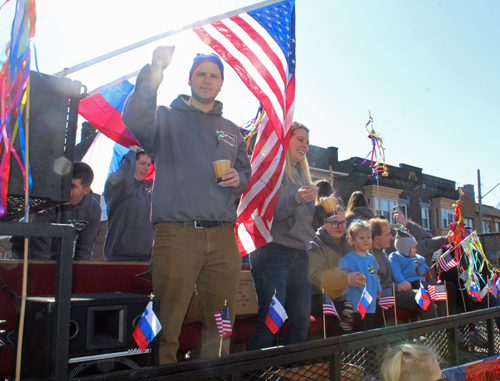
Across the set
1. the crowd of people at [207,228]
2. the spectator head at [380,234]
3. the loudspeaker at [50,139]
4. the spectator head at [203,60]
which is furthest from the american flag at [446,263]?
the loudspeaker at [50,139]

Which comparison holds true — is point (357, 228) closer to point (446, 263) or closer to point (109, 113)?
point (446, 263)

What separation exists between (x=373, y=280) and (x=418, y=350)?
2.08 meters

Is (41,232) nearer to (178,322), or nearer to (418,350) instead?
(178,322)

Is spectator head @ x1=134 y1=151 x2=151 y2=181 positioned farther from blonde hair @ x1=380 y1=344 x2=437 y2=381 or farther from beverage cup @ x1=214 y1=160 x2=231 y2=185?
blonde hair @ x1=380 y1=344 x2=437 y2=381

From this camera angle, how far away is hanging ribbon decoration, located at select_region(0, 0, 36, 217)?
1.52 metres

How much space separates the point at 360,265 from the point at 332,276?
1.43ft

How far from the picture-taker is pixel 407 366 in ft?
6.56

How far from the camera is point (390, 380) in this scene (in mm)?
2018

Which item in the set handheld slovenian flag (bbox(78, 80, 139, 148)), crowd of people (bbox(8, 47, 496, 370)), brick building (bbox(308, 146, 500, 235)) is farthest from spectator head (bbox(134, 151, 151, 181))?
brick building (bbox(308, 146, 500, 235))

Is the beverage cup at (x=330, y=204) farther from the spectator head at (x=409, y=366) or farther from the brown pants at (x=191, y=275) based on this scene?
the spectator head at (x=409, y=366)

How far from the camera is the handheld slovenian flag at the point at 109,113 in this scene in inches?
152

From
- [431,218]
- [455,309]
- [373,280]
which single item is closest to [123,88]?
[373,280]

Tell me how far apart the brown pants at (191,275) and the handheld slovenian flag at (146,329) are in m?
0.29

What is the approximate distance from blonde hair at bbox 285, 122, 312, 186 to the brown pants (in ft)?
3.36
